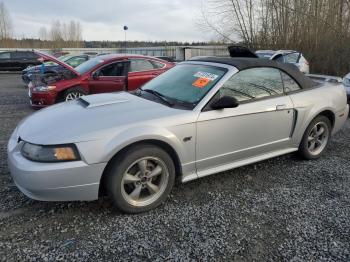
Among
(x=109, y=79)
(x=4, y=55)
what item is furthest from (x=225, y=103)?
(x=4, y=55)

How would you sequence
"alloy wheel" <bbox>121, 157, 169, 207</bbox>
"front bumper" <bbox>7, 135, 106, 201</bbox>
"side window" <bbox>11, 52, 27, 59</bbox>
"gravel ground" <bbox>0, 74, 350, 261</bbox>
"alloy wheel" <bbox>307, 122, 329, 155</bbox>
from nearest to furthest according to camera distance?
"gravel ground" <bbox>0, 74, 350, 261</bbox> → "front bumper" <bbox>7, 135, 106, 201</bbox> → "alloy wheel" <bbox>121, 157, 169, 207</bbox> → "alloy wheel" <bbox>307, 122, 329, 155</bbox> → "side window" <bbox>11, 52, 27, 59</bbox>

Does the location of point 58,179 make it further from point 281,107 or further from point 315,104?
point 315,104

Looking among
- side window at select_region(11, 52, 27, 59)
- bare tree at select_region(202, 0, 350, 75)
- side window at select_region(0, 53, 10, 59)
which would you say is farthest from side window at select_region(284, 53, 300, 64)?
side window at select_region(0, 53, 10, 59)

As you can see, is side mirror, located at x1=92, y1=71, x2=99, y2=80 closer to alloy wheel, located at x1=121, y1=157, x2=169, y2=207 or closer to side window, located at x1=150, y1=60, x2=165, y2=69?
side window, located at x1=150, y1=60, x2=165, y2=69

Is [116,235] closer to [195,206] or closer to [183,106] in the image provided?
[195,206]

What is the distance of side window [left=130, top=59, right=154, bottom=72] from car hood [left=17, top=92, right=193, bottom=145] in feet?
14.5

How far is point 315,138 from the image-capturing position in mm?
4684

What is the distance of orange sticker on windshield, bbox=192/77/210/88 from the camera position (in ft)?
12.1

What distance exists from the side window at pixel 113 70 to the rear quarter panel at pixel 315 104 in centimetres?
483

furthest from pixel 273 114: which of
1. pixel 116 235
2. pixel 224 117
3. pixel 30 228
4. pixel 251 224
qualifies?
pixel 30 228

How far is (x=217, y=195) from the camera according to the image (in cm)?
361

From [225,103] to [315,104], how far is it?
169 cm

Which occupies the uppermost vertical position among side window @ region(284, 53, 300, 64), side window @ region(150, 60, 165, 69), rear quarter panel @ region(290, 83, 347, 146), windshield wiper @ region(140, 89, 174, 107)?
side window @ region(284, 53, 300, 64)

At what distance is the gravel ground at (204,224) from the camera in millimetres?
2639
